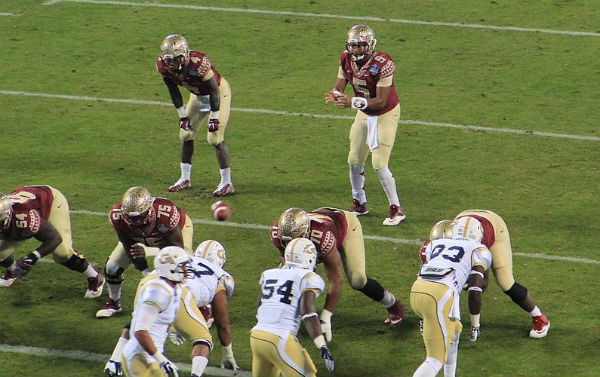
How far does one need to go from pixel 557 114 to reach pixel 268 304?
284 inches

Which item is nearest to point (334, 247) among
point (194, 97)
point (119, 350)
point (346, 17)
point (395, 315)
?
point (395, 315)

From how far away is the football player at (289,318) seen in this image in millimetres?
7953

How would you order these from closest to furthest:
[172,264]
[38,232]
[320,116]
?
[172,264] → [38,232] → [320,116]

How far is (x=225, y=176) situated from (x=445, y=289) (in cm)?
436

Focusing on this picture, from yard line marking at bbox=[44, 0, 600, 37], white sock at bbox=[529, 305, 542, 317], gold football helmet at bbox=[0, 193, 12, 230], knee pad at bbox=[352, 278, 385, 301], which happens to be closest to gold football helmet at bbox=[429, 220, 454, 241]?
knee pad at bbox=[352, 278, 385, 301]

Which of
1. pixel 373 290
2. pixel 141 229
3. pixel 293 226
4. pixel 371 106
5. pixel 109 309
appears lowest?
pixel 109 309

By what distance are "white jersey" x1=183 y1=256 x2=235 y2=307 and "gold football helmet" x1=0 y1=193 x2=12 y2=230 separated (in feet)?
5.99

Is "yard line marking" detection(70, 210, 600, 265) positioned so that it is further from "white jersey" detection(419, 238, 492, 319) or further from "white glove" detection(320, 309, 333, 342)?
"white glove" detection(320, 309, 333, 342)

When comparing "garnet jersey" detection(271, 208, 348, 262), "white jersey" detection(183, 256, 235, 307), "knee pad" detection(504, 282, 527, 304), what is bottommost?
"knee pad" detection(504, 282, 527, 304)

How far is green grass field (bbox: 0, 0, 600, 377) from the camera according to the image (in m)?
9.63

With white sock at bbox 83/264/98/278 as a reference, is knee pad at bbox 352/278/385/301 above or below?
above

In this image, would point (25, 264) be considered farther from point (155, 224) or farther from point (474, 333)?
point (474, 333)

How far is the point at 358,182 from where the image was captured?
38.9ft

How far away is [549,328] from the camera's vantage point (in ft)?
31.5
